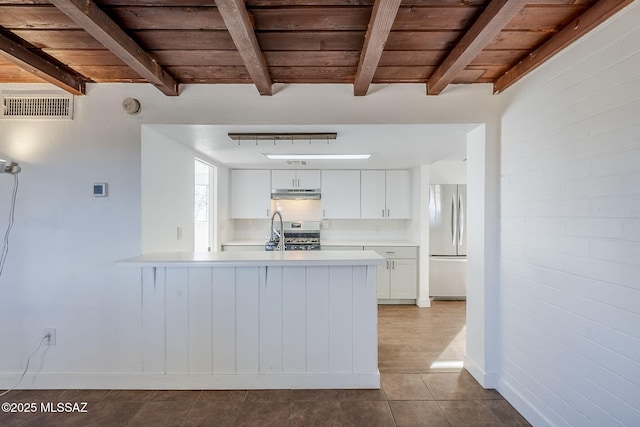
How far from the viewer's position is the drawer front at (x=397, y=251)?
14.6 feet

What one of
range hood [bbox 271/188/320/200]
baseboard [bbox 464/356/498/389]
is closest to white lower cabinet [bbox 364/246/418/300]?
range hood [bbox 271/188/320/200]

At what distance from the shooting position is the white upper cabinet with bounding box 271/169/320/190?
4738 millimetres

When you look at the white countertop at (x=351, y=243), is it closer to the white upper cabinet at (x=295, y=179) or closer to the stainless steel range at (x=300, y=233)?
the stainless steel range at (x=300, y=233)

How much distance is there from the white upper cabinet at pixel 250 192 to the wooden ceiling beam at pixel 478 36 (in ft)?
10.4

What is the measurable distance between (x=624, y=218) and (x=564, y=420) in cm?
117

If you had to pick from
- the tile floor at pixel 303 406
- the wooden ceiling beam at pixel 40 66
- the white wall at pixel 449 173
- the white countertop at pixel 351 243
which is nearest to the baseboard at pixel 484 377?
the tile floor at pixel 303 406

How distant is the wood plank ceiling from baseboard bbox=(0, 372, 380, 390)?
2120mm

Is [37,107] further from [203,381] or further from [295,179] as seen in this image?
[295,179]

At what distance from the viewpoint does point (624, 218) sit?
134cm

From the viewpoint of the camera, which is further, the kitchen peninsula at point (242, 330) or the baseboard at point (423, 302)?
the baseboard at point (423, 302)

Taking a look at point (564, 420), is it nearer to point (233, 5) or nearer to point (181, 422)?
point (181, 422)

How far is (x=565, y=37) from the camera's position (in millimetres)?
1609

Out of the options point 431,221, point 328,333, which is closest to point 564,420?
point 328,333

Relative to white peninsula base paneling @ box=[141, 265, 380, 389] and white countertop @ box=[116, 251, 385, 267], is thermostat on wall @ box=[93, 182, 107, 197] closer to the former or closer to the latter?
white countertop @ box=[116, 251, 385, 267]
